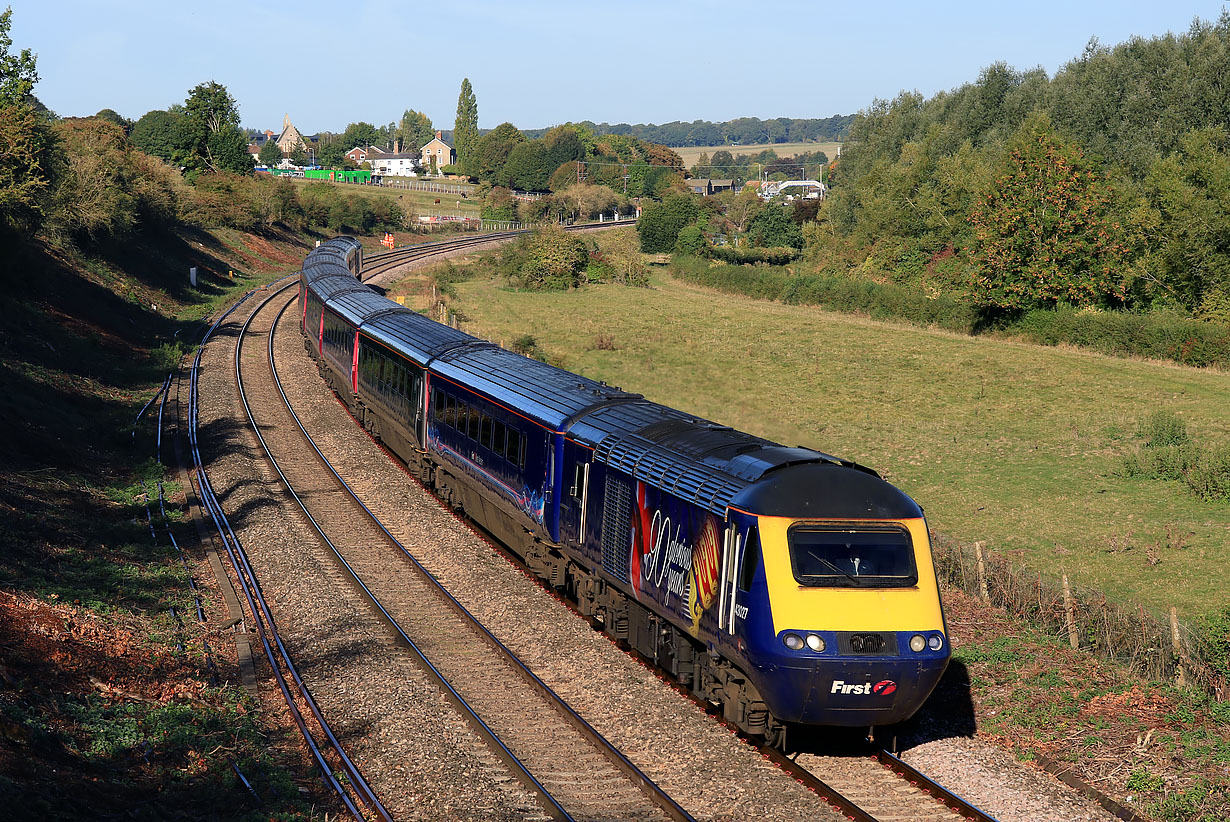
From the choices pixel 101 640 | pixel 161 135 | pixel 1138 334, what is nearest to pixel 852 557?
pixel 101 640

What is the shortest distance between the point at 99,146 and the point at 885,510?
64.4 metres

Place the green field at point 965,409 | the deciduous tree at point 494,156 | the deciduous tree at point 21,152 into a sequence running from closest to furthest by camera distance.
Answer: the green field at point 965,409
the deciduous tree at point 21,152
the deciduous tree at point 494,156

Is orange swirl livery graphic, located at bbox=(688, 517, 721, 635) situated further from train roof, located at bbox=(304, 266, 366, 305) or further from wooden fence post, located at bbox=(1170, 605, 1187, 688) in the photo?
train roof, located at bbox=(304, 266, 366, 305)

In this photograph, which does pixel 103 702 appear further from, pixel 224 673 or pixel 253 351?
pixel 253 351

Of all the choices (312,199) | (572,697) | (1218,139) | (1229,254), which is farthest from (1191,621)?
(312,199)

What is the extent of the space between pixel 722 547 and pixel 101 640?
9426 millimetres

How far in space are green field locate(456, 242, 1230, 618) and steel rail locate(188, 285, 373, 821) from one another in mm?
12086

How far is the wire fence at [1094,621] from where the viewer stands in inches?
593

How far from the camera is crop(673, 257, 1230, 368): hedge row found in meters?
46.5

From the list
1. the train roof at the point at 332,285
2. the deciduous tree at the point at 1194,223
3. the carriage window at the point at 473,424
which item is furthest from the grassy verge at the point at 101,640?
the deciduous tree at the point at 1194,223

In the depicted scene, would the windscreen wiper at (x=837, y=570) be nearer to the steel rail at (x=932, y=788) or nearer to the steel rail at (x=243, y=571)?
the steel rail at (x=932, y=788)

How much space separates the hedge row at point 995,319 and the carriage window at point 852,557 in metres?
40.1

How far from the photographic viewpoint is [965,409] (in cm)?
3884

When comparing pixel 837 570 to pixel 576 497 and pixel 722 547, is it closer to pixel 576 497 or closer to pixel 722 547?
pixel 722 547
